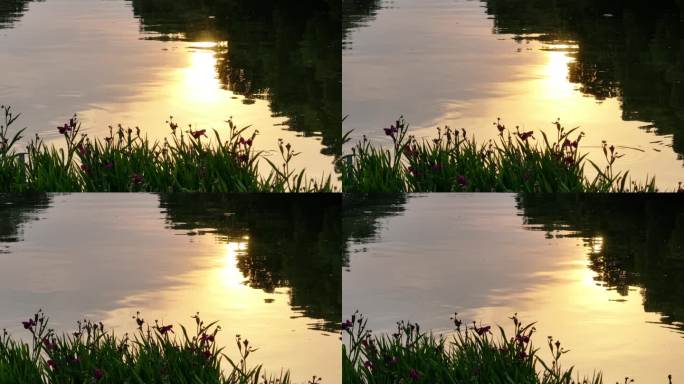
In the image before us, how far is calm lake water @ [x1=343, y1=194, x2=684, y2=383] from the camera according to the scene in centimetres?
517

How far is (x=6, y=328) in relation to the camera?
516 centimetres

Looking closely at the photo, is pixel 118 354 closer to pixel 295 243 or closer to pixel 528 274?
pixel 295 243

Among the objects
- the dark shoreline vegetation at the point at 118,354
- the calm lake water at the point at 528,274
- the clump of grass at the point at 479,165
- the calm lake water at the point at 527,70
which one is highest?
the calm lake water at the point at 527,70

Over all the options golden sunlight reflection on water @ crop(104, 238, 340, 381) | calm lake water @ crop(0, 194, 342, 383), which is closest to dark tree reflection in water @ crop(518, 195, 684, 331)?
calm lake water @ crop(0, 194, 342, 383)

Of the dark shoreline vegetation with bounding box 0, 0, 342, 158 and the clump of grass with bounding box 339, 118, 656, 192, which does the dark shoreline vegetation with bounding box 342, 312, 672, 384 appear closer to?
the clump of grass with bounding box 339, 118, 656, 192

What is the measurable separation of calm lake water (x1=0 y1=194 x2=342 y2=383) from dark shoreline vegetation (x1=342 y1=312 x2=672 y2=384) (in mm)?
239

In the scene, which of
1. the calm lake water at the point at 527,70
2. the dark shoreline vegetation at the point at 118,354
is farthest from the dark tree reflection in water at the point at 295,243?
the calm lake water at the point at 527,70

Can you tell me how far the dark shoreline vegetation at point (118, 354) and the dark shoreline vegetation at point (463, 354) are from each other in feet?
2.40

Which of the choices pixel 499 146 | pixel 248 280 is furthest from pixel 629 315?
pixel 248 280

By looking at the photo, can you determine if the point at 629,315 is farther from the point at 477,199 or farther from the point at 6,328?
the point at 6,328

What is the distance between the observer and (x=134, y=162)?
513 cm

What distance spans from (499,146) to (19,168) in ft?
8.94

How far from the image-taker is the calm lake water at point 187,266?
5.14 metres

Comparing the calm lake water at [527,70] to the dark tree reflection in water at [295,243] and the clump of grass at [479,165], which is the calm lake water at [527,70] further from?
the dark tree reflection in water at [295,243]
